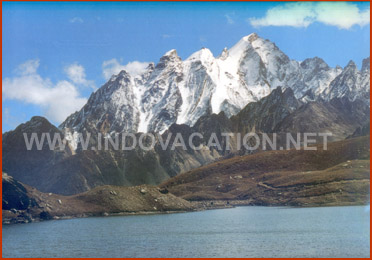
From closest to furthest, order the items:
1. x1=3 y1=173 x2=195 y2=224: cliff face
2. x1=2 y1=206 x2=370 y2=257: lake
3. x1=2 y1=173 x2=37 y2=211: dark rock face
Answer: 1. x1=2 y1=206 x2=370 y2=257: lake
2. x1=2 y1=173 x2=37 y2=211: dark rock face
3. x1=3 y1=173 x2=195 y2=224: cliff face

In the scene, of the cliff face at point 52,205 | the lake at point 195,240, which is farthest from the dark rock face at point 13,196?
the lake at point 195,240

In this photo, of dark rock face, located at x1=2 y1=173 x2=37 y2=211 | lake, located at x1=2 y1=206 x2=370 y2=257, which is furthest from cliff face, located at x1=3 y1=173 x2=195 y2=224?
lake, located at x1=2 y1=206 x2=370 y2=257

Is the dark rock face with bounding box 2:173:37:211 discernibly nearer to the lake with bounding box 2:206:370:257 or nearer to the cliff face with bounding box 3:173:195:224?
the cliff face with bounding box 3:173:195:224

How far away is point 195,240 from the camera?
105812 mm

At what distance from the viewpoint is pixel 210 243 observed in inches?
3937

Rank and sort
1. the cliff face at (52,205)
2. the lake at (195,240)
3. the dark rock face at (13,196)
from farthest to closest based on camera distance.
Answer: the cliff face at (52,205), the dark rock face at (13,196), the lake at (195,240)

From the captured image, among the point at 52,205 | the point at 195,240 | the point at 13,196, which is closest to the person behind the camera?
the point at 195,240

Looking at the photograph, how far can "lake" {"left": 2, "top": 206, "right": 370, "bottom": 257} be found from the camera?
286ft

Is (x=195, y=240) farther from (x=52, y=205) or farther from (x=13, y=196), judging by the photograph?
(x=52, y=205)

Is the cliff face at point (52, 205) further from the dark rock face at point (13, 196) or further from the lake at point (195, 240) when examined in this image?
the lake at point (195, 240)

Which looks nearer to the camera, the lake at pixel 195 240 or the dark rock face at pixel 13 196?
the lake at pixel 195 240

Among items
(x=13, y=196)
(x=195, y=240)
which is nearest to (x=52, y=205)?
(x=13, y=196)

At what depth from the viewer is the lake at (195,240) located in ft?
286

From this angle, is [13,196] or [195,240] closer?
[195,240]
